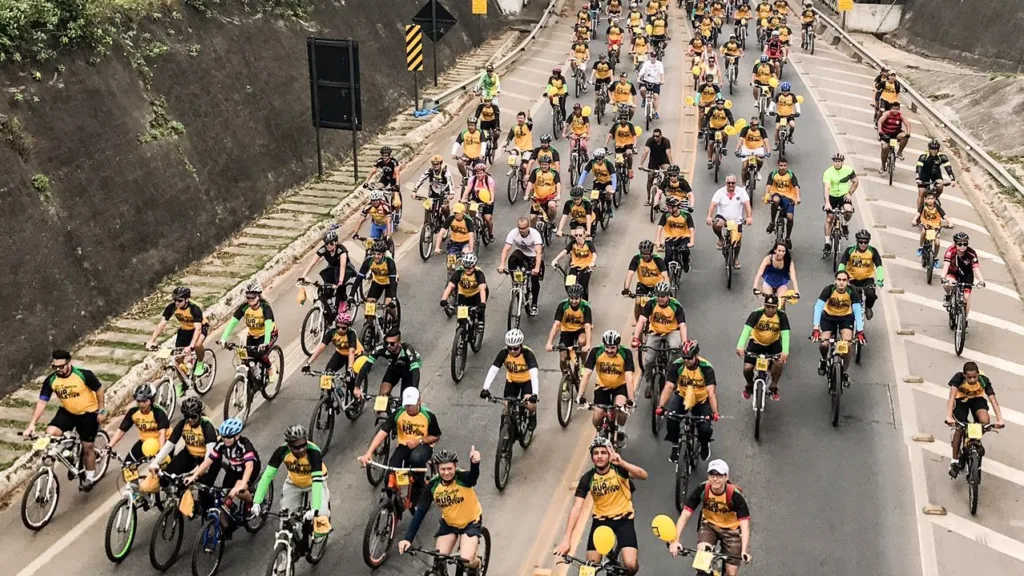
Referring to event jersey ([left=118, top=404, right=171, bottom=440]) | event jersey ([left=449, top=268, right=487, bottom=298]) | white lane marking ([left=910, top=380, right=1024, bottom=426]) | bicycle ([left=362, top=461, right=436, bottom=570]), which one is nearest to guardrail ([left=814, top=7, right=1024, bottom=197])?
white lane marking ([left=910, top=380, right=1024, bottom=426])

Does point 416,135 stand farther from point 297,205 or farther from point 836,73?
point 836,73

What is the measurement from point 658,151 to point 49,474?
15.9 metres

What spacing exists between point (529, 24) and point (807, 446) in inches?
1529

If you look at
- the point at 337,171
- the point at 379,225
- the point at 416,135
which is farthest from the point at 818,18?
the point at 379,225

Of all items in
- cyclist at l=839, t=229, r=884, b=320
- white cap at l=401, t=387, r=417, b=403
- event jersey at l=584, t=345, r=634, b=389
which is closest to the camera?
white cap at l=401, t=387, r=417, b=403

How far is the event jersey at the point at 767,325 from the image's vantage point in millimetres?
16750

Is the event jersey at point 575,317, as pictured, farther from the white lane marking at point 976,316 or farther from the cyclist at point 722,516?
the white lane marking at point 976,316

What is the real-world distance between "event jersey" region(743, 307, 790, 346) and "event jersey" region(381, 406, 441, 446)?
5.45m

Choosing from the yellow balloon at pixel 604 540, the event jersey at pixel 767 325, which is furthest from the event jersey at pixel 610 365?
the yellow balloon at pixel 604 540

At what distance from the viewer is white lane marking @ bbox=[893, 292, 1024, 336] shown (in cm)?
2070

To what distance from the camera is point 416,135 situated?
3356 cm

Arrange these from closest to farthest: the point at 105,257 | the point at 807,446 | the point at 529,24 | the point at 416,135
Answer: the point at 807,446, the point at 105,257, the point at 416,135, the point at 529,24

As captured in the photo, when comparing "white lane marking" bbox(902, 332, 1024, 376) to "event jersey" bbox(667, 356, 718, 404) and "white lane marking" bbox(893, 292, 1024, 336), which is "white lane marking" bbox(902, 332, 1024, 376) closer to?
"white lane marking" bbox(893, 292, 1024, 336)

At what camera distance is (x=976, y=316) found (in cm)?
2128
